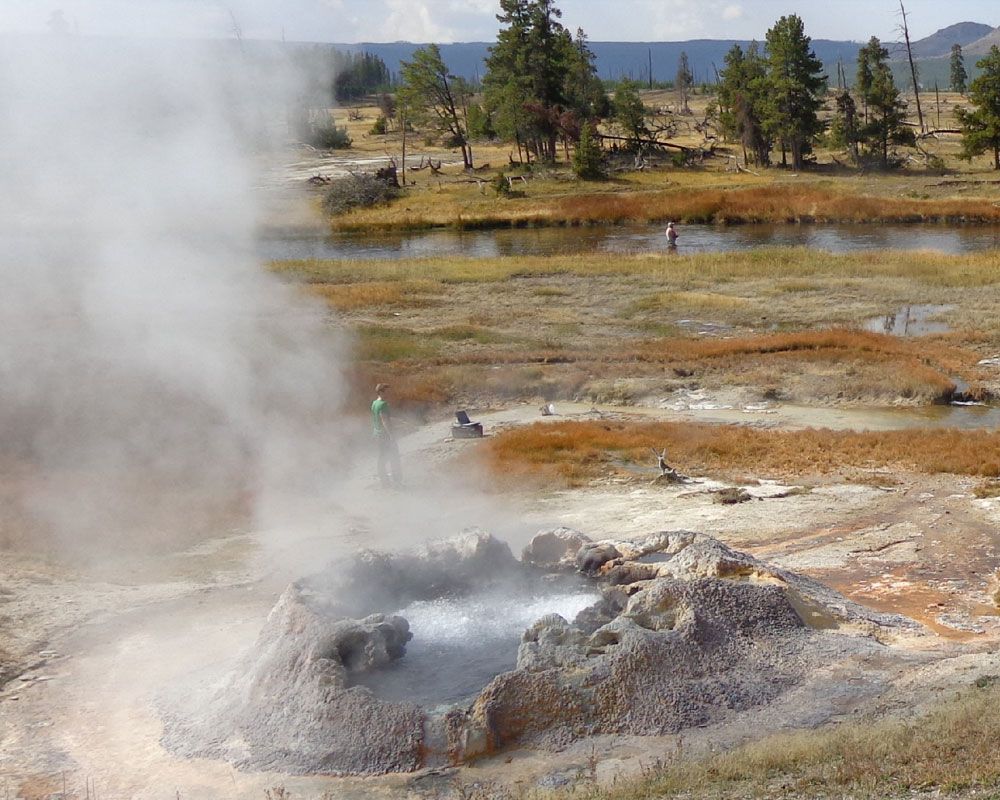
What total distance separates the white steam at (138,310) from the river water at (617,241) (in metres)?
25.9

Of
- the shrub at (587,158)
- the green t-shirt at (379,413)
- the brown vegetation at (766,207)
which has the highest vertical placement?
the shrub at (587,158)

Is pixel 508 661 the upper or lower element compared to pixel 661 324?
lower

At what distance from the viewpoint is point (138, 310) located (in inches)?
835

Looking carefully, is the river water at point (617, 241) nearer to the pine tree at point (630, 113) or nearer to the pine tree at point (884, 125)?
the pine tree at point (884, 125)

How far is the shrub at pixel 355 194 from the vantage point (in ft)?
199

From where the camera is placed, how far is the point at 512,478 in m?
18.6

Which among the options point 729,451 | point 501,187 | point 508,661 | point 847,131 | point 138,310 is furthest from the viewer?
point 847,131

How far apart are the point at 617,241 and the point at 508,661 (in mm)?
40354

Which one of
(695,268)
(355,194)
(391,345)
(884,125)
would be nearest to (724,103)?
(884,125)

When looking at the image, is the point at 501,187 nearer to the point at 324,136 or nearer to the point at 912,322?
the point at 324,136

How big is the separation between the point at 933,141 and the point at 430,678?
71.6 meters

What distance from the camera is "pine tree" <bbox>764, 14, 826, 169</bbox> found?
6588 centimetres

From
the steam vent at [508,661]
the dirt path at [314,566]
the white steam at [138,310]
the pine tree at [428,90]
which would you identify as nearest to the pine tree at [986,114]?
the pine tree at [428,90]

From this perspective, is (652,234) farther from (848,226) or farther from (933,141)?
(933,141)
